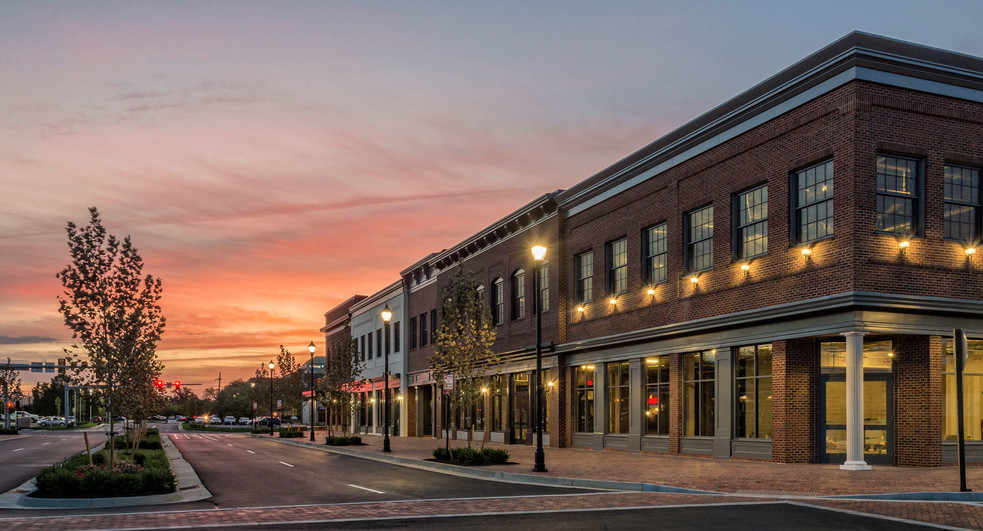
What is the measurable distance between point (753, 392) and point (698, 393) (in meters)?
3.01

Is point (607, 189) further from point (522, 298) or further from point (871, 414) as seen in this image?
point (871, 414)

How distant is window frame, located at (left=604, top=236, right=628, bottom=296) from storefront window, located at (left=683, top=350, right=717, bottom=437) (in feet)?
16.9

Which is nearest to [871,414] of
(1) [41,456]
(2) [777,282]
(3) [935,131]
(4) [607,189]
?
(2) [777,282]

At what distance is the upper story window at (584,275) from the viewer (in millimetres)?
37844

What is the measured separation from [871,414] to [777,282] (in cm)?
428


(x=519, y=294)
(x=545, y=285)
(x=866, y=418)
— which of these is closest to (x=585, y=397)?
(x=545, y=285)

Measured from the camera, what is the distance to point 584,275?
1521 inches

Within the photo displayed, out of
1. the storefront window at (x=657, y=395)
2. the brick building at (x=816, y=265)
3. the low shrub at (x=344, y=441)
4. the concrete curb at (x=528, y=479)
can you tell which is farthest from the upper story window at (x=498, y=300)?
the storefront window at (x=657, y=395)

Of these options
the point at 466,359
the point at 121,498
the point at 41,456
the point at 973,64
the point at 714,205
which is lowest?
the point at 41,456

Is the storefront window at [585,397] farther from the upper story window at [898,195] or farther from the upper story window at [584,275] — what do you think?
the upper story window at [898,195]

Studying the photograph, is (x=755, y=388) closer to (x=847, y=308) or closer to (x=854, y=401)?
(x=854, y=401)

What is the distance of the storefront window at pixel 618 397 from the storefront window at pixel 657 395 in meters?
1.41

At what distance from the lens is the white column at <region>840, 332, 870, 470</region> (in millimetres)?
23406

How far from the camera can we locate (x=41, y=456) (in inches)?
1524
